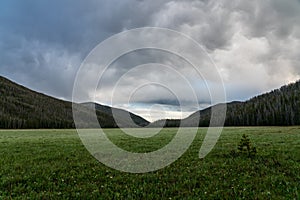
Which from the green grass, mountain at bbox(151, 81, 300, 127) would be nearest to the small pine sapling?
the green grass

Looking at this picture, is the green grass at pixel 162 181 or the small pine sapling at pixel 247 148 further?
the small pine sapling at pixel 247 148

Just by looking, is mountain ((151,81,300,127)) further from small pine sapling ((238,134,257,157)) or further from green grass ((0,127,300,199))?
green grass ((0,127,300,199))

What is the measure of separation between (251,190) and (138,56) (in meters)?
12.5

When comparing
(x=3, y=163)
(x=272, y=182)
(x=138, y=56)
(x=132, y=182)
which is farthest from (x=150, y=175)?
(x=3, y=163)

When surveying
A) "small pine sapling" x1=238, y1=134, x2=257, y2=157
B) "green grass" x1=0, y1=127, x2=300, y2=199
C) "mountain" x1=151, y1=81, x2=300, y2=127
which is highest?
"mountain" x1=151, y1=81, x2=300, y2=127

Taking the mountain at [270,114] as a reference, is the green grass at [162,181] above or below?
below

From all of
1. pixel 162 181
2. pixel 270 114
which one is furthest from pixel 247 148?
pixel 270 114

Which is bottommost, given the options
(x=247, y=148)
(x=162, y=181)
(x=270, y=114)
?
(x=162, y=181)

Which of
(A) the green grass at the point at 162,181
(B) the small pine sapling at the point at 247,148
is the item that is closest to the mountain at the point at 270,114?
(B) the small pine sapling at the point at 247,148

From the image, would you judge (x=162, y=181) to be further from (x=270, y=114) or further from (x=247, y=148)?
(x=270, y=114)

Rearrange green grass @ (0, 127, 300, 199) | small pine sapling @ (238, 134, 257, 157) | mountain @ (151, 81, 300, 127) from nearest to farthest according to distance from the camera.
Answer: green grass @ (0, 127, 300, 199) < small pine sapling @ (238, 134, 257, 157) < mountain @ (151, 81, 300, 127)

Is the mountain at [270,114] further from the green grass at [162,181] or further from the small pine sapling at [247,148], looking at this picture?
the green grass at [162,181]

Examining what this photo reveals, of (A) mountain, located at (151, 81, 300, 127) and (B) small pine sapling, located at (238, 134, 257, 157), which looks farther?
(A) mountain, located at (151, 81, 300, 127)

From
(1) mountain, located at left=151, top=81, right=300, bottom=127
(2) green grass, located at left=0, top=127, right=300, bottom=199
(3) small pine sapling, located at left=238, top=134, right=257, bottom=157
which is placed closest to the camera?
(2) green grass, located at left=0, top=127, right=300, bottom=199
